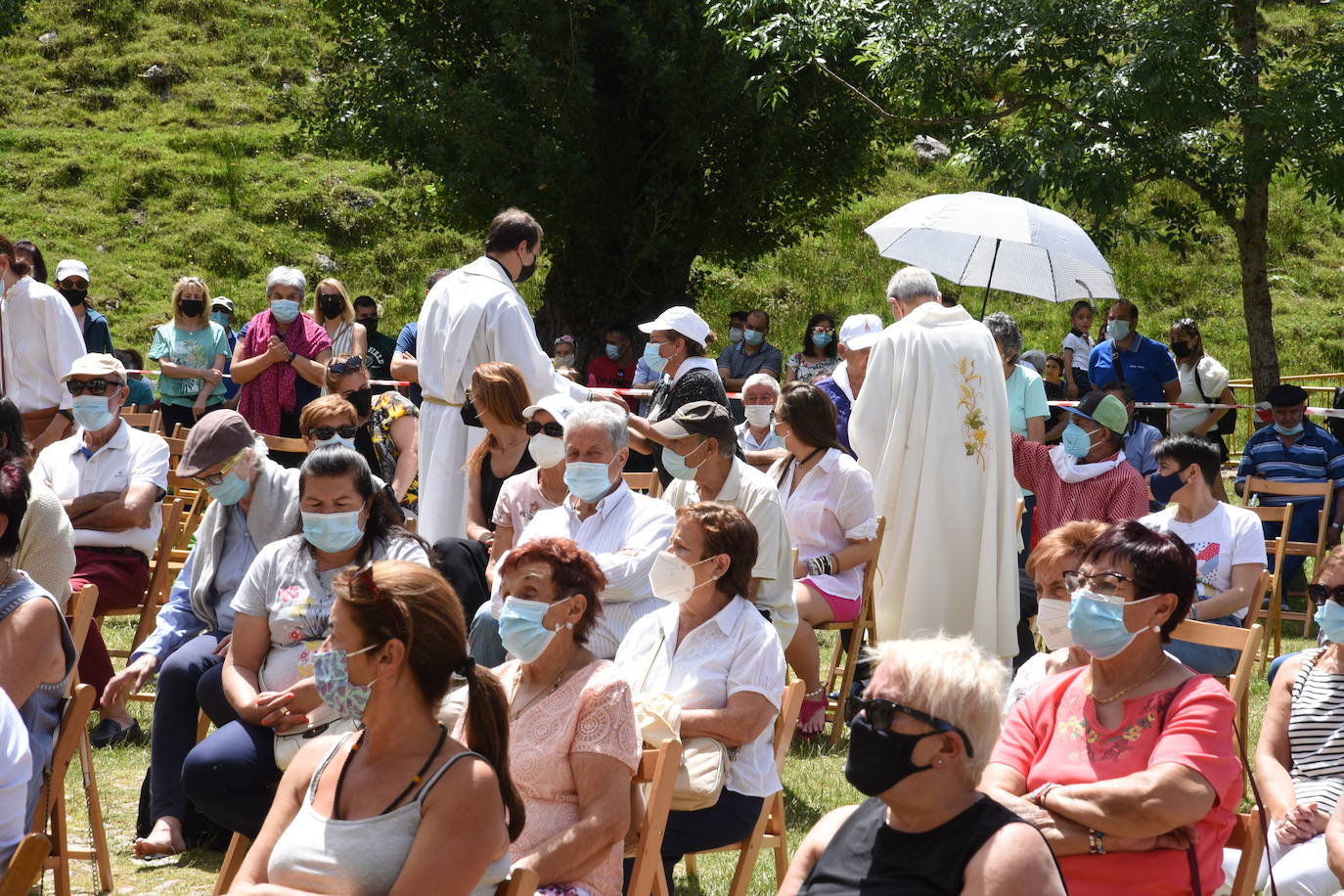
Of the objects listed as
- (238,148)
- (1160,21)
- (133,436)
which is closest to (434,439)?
(133,436)

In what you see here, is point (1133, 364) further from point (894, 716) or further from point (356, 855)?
point (356, 855)

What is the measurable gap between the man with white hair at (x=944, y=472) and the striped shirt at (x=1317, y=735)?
249 centimetres

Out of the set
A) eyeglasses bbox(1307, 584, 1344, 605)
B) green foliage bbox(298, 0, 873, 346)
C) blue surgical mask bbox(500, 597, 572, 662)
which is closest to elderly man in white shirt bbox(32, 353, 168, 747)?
blue surgical mask bbox(500, 597, 572, 662)

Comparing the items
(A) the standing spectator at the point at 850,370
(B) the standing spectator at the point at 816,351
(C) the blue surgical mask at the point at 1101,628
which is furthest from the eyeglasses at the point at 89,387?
(B) the standing spectator at the point at 816,351

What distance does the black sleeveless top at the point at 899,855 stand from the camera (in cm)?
246

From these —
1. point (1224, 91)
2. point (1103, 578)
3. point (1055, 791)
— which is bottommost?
point (1055, 791)

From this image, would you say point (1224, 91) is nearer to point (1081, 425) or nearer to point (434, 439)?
point (1081, 425)

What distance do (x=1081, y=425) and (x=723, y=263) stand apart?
32.5 feet

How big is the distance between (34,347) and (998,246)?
543cm

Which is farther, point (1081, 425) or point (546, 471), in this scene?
point (1081, 425)

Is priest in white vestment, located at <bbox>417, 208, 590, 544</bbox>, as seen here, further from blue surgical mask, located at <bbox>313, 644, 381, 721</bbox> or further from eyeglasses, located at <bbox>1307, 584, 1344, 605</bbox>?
blue surgical mask, located at <bbox>313, 644, 381, 721</bbox>

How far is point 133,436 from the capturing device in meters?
6.32

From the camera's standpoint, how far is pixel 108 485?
6180 mm

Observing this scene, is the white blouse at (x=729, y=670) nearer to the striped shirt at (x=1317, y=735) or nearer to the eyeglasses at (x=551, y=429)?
the striped shirt at (x=1317, y=735)
